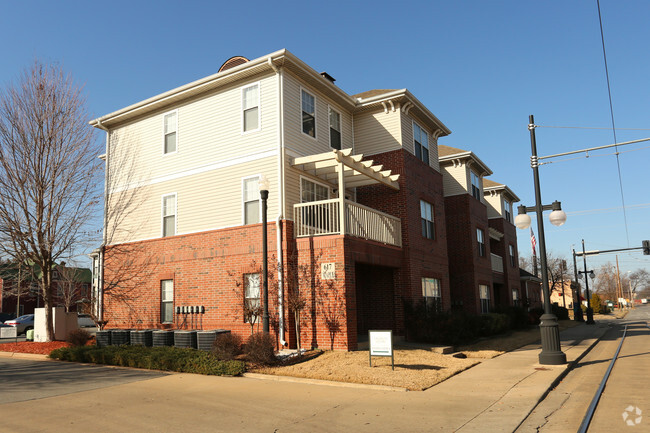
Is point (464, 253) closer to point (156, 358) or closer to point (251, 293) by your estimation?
point (251, 293)

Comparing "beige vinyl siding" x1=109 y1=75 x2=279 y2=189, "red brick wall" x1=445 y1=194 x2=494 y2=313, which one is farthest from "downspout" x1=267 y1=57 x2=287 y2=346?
"red brick wall" x1=445 y1=194 x2=494 y2=313

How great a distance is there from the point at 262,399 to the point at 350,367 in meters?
3.14

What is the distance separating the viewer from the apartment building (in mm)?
14914

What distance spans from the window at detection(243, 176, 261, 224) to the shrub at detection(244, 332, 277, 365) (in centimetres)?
478

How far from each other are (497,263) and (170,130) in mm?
22381

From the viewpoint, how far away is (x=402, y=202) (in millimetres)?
18750

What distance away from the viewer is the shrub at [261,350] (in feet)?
40.1

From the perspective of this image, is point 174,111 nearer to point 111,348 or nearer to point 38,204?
point 38,204

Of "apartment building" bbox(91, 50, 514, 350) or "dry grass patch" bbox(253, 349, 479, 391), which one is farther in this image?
"apartment building" bbox(91, 50, 514, 350)

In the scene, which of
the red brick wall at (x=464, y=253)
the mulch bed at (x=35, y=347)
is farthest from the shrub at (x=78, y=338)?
the red brick wall at (x=464, y=253)

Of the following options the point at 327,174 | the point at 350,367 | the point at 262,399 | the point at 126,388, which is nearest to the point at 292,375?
the point at 350,367

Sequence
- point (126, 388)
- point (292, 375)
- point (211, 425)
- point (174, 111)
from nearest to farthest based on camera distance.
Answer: point (211, 425), point (126, 388), point (292, 375), point (174, 111)

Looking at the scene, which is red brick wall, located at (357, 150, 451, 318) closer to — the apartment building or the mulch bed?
the apartment building

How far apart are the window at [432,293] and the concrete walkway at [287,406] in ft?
23.2
